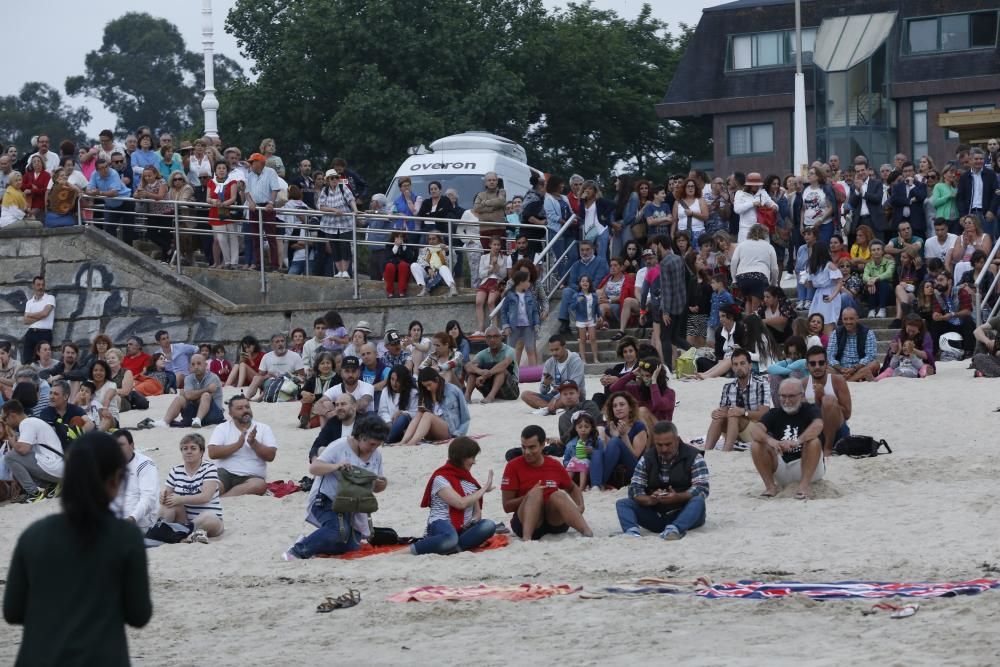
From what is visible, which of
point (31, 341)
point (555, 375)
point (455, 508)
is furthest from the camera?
point (31, 341)

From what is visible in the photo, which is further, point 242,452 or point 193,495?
point 242,452

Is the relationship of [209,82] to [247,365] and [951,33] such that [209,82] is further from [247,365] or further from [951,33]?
[951,33]

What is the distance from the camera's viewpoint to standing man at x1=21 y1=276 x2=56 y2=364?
77.0 ft

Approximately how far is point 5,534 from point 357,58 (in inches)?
1280

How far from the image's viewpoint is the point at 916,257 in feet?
67.5

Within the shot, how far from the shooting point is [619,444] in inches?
565

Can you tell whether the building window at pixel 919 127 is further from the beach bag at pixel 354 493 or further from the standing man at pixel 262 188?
the beach bag at pixel 354 493

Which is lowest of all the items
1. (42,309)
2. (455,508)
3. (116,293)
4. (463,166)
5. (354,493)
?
(455,508)

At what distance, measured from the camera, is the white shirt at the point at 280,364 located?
20.9 meters

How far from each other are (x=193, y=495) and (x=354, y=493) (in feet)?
6.44

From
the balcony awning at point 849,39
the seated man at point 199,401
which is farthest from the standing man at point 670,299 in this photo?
the balcony awning at point 849,39

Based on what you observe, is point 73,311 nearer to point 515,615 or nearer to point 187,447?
point 187,447

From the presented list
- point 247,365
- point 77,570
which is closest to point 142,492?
point 247,365

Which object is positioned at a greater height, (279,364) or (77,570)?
(279,364)
